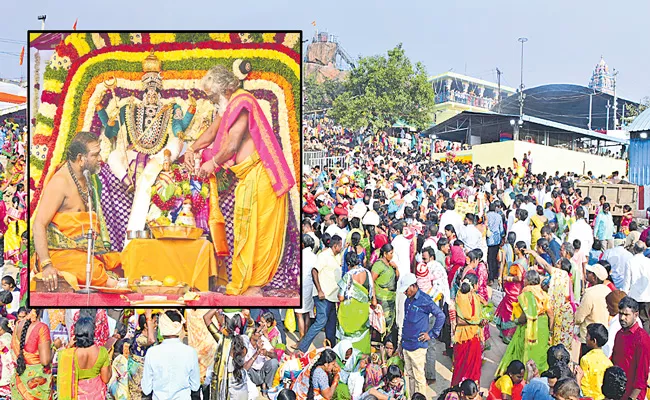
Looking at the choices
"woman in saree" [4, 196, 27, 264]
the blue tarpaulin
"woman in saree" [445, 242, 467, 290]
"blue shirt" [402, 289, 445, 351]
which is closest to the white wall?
the blue tarpaulin

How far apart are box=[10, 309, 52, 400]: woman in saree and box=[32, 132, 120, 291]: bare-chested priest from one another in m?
0.93

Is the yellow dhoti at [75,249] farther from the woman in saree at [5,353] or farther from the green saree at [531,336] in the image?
the green saree at [531,336]

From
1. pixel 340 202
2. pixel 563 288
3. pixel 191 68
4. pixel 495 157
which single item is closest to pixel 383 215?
pixel 340 202

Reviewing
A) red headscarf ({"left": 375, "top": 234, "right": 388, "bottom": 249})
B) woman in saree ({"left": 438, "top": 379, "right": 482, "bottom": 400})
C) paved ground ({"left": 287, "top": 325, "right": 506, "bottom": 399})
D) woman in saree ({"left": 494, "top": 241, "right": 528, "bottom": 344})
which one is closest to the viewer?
woman in saree ({"left": 438, "top": 379, "right": 482, "bottom": 400})

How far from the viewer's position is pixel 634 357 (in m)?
4.89

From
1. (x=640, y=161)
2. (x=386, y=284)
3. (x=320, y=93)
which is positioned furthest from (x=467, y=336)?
(x=320, y=93)

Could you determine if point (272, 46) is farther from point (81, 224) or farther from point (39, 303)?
point (39, 303)

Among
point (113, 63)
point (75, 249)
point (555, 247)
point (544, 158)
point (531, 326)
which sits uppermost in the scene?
point (544, 158)

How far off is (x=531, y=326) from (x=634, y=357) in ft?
3.42

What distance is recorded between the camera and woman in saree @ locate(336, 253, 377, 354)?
6.29m

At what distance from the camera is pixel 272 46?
6.10 meters

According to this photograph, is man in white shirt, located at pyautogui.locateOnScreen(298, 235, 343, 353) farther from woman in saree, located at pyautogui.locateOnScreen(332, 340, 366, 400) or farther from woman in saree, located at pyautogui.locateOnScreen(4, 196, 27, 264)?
woman in saree, located at pyautogui.locateOnScreen(4, 196, 27, 264)

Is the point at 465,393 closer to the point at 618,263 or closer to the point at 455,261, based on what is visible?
the point at 455,261

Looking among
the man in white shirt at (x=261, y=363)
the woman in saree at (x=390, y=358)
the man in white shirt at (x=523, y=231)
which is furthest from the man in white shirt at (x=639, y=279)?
the man in white shirt at (x=261, y=363)
